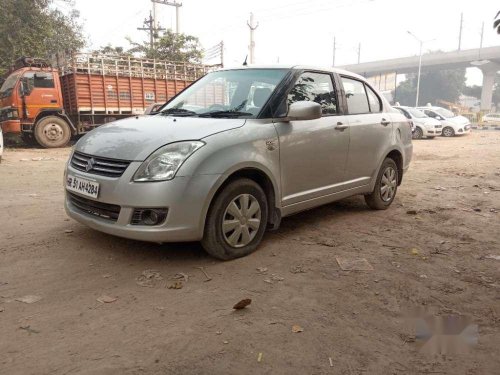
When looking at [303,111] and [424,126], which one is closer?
[303,111]

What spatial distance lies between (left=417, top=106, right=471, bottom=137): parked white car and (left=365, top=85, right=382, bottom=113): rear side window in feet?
52.7

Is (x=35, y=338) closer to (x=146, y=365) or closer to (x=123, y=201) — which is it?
(x=146, y=365)

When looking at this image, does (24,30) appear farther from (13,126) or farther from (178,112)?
(178,112)

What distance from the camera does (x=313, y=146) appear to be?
4199 millimetres

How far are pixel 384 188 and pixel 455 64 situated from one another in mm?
60307

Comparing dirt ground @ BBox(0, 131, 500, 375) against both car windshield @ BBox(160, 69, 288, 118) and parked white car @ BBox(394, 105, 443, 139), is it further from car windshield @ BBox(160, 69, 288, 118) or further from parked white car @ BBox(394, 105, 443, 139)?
parked white car @ BBox(394, 105, 443, 139)

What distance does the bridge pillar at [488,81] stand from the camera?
182 feet

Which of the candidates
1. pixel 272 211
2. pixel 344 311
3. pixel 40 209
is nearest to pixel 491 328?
pixel 344 311

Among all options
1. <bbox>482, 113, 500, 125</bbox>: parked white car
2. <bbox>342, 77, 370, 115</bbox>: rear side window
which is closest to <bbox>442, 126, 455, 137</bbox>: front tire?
<bbox>482, 113, 500, 125</bbox>: parked white car

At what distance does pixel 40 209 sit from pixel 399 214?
4.37 m

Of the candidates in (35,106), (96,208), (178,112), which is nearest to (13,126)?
(35,106)

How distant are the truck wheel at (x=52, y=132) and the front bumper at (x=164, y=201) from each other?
11354 mm

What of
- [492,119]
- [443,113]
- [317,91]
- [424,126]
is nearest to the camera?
[317,91]

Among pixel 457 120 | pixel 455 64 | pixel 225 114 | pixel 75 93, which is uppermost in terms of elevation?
pixel 455 64
